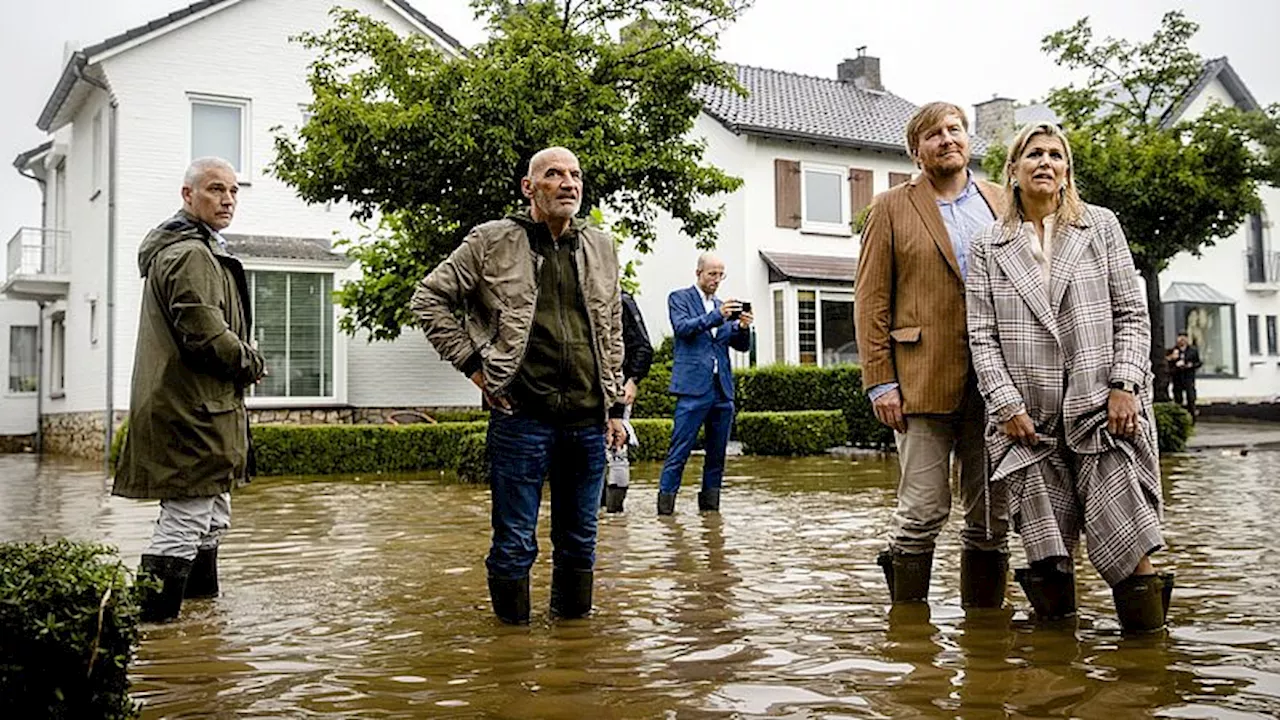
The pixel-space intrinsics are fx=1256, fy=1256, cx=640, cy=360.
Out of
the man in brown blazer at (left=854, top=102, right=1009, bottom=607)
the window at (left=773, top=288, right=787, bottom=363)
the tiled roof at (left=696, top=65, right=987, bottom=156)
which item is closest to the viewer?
the man in brown blazer at (left=854, top=102, right=1009, bottom=607)

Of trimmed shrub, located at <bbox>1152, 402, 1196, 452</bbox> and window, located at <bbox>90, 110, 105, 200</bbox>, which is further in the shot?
window, located at <bbox>90, 110, 105, 200</bbox>

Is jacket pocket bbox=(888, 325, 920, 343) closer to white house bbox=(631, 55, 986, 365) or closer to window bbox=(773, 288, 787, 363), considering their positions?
white house bbox=(631, 55, 986, 365)

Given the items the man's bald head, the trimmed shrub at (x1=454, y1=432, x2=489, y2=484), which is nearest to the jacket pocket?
the man's bald head

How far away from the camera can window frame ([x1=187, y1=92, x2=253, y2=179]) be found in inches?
813

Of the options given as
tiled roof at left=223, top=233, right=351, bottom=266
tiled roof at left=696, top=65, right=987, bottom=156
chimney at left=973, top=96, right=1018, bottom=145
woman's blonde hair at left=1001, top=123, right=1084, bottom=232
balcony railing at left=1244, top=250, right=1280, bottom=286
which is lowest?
woman's blonde hair at left=1001, top=123, right=1084, bottom=232

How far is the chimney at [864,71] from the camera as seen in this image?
31.4m

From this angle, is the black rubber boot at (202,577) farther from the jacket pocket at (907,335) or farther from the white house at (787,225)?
the white house at (787,225)

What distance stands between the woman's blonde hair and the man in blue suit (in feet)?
12.6

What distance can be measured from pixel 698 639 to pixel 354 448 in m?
12.4

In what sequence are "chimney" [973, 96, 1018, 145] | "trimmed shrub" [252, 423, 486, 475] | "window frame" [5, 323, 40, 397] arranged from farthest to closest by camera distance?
1. "chimney" [973, 96, 1018, 145]
2. "window frame" [5, 323, 40, 397]
3. "trimmed shrub" [252, 423, 486, 475]

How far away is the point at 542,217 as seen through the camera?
15.5 ft

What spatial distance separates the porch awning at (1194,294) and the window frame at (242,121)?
22.3 m

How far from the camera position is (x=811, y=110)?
91.7 ft

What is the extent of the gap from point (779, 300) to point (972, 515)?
68.5ft
